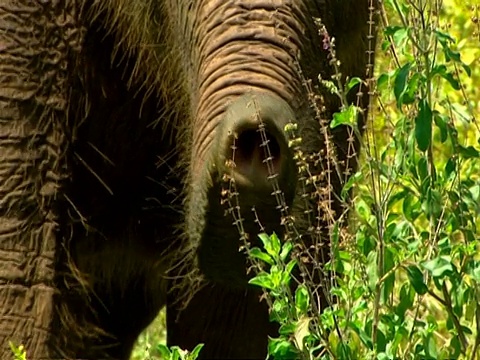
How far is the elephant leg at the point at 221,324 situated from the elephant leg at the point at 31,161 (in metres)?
0.84

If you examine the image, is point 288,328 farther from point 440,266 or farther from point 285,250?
point 440,266

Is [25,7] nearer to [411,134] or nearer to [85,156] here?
[85,156]

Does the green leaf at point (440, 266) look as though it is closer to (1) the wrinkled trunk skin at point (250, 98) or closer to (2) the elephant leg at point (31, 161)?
(1) the wrinkled trunk skin at point (250, 98)

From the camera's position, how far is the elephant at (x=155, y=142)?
4.28 meters

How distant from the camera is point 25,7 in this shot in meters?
4.79

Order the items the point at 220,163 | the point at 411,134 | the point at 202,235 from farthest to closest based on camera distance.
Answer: the point at 202,235 → the point at 220,163 → the point at 411,134

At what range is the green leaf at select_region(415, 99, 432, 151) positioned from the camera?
3801mm

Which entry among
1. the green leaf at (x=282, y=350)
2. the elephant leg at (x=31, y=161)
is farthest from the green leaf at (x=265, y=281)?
the elephant leg at (x=31, y=161)

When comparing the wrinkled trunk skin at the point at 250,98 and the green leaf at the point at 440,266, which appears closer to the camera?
the green leaf at the point at 440,266

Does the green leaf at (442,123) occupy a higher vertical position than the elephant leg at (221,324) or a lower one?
lower

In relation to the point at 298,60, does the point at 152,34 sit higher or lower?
higher

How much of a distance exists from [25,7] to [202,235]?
74 centimetres

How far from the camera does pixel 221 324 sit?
573 cm

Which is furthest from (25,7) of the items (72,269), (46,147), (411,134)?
(411,134)
